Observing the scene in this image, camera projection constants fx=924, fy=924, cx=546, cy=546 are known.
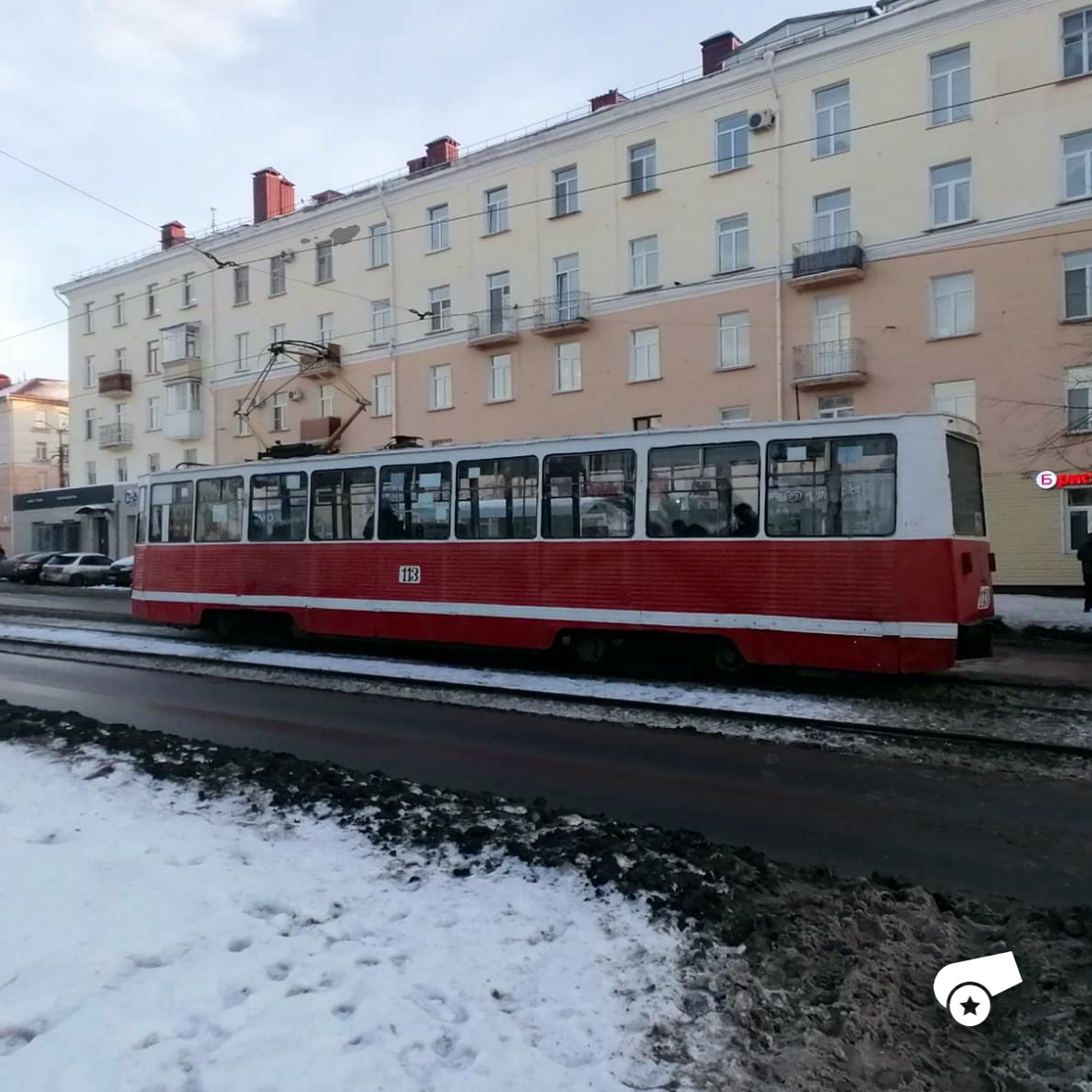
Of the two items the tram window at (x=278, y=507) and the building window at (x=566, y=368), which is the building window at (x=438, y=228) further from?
the tram window at (x=278, y=507)

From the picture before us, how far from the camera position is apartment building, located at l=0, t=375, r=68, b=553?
56125 mm

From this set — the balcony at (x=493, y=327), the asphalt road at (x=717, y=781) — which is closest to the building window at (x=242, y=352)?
the balcony at (x=493, y=327)

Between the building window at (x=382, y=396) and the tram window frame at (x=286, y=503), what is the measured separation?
19.9 meters

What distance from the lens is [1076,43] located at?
2194 centimetres

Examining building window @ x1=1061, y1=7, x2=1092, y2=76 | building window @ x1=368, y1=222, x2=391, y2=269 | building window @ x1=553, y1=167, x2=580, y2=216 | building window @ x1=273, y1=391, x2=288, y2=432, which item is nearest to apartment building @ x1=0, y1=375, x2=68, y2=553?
building window @ x1=273, y1=391, x2=288, y2=432

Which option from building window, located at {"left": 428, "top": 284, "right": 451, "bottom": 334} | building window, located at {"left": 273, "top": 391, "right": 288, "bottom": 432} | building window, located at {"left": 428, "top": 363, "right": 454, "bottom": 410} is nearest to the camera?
building window, located at {"left": 428, "top": 284, "right": 451, "bottom": 334}

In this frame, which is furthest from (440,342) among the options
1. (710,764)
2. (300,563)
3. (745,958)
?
(745,958)

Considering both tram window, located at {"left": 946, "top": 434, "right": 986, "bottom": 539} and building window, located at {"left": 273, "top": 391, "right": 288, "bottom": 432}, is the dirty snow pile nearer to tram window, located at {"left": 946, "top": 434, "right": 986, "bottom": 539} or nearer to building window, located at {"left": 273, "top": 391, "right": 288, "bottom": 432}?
tram window, located at {"left": 946, "top": 434, "right": 986, "bottom": 539}

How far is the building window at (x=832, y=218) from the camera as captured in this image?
81.3 ft

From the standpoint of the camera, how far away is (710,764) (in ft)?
23.6

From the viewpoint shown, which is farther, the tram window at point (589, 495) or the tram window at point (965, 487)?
the tram window at point (589, 495)

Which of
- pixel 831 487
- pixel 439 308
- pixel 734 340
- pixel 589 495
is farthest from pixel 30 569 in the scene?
pixel 831 487

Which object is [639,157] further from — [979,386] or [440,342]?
[979,386]

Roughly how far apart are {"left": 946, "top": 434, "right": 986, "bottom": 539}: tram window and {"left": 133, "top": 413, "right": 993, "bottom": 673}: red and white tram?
4cm
